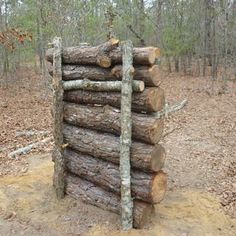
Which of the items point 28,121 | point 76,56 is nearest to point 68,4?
point 28,121

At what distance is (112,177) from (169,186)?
1.73 meters

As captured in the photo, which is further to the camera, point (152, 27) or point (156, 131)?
point (152, 27)

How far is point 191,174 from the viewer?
8.31 metres

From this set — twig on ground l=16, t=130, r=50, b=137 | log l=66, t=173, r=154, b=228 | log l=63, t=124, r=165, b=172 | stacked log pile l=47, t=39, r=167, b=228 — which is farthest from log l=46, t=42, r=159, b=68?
twig on ground l=16, t=130, r=50, b=137

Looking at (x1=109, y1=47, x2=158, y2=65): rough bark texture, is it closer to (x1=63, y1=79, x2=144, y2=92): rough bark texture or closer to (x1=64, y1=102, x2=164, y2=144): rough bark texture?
(x1=63, y1=79, x2=144, y2=92): rough bark texture

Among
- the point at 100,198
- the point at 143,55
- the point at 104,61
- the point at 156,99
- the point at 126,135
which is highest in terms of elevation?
the point at 143,55

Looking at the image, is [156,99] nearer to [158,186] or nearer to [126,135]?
[126,135]

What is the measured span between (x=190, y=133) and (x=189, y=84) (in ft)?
36.9

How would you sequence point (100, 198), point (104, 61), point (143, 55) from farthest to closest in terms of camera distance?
Answer: 1. point (100, 198)
2. point (104, 61)
3. point (143, 55)

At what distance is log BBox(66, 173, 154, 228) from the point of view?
20.0 ft

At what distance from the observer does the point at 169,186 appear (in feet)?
25.1

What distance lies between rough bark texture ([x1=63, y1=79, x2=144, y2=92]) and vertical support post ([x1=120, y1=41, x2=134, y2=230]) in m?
0.13

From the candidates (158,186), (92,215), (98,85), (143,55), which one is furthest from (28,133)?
(143,55)

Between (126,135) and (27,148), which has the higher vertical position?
(126,135)
